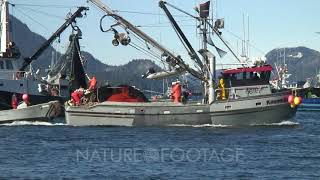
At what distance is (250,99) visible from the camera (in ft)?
144

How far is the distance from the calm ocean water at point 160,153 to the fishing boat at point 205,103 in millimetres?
1181

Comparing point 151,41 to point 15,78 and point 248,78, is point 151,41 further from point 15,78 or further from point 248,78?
point 15,78

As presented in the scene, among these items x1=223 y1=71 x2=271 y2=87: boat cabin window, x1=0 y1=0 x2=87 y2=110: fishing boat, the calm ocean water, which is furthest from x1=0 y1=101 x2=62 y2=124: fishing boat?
x1=223 y1=71 x2=271 y2=87: boat cabin window

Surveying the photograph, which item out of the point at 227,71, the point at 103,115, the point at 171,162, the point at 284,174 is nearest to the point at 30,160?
the point at 171,162

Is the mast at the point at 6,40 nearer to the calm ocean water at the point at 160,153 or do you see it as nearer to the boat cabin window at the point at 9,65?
the boat cabin window at the point at 9,65

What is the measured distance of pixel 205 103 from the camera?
148 feet

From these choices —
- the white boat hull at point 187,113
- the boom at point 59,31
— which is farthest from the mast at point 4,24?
the white boat hull at point 187,113

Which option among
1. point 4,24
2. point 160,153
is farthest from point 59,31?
point 160,153

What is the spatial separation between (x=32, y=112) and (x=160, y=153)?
20257 mm

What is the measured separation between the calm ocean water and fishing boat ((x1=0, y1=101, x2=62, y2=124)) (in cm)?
381

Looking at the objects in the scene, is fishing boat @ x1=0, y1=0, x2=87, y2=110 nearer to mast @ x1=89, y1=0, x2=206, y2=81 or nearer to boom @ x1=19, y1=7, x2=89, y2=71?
boom @ x1=19, y1=7, x2=89, y2=71

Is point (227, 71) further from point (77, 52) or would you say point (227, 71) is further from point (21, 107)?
point (77, 52)

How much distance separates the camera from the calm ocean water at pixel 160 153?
85.5ft

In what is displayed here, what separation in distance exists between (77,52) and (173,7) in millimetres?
24057
